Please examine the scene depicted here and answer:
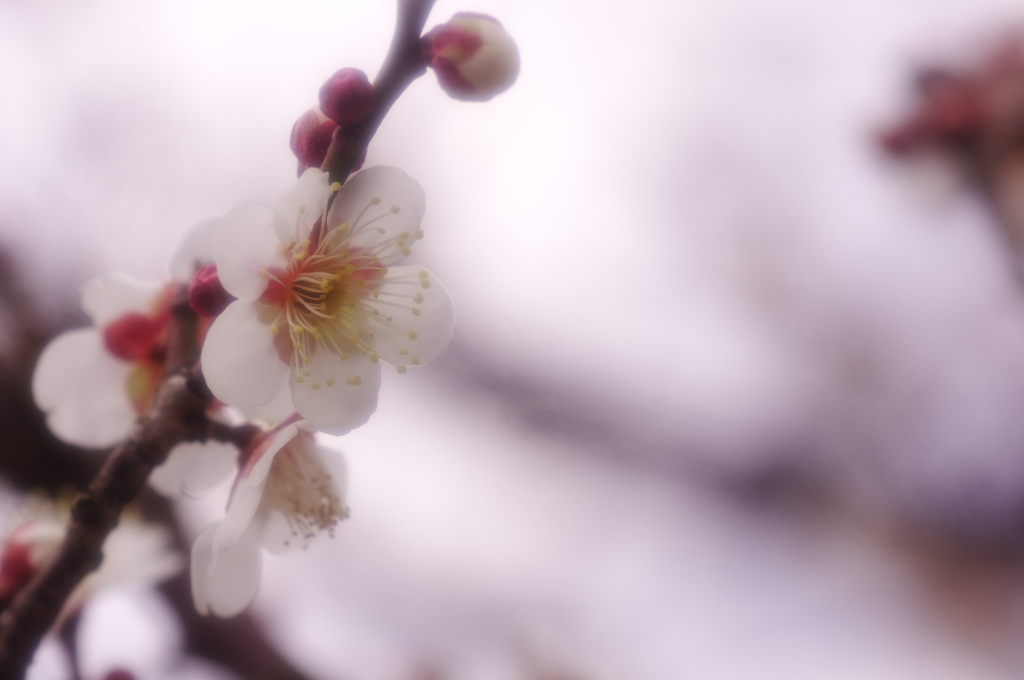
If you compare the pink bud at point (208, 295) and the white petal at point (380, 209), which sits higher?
the white petal at point (380, 209)

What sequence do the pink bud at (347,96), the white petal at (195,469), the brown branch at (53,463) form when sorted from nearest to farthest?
the pink bud at (347,96) → the white petal at (195,469) → the brown branch at (53,463)

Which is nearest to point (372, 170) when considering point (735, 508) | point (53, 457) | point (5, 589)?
point (5, 589)

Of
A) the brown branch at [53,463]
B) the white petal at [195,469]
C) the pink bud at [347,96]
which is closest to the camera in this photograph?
the pink bud at [347,96]

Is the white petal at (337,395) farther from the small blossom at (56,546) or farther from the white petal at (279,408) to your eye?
the small blossom at (56,546)

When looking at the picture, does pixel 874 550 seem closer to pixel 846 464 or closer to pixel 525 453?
pixel 846 464

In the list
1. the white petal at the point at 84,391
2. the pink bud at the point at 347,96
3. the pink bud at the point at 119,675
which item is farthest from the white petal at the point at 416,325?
the pink bud at the point at 119,675

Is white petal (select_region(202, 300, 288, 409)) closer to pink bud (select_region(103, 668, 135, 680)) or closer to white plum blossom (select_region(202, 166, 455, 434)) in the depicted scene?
white plum blossom (select_region(202, 166, 455, 434))
